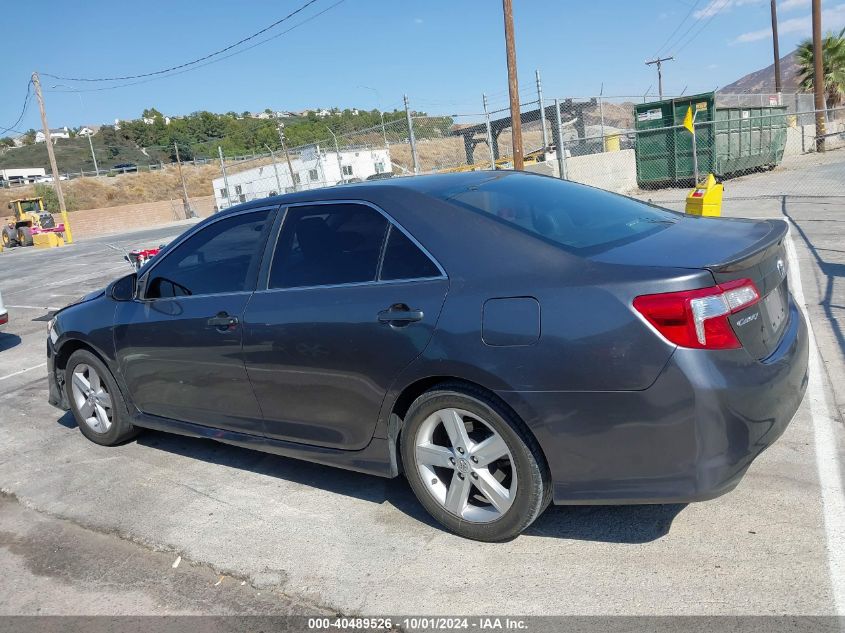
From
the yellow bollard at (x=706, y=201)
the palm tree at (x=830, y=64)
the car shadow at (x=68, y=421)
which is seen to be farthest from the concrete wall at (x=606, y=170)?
the palm tree at (x=830, y=64)

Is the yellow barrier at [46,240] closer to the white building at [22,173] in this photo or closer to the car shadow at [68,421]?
the car shadow at [68,421]

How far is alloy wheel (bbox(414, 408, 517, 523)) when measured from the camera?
309 cm

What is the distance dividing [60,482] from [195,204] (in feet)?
202

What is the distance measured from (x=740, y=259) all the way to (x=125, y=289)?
3.70m

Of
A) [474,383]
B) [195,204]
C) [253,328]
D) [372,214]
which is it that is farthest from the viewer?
[195,204]

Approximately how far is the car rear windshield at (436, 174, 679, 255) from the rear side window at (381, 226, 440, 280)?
30 cm

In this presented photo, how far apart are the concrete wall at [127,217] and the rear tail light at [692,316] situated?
52573 millimetres

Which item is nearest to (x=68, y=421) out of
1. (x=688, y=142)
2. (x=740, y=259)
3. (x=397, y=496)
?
(x=397, y=496)

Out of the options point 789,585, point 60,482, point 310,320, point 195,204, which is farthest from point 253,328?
point 195,204

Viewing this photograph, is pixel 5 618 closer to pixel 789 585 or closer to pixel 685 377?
Result: pixel 685 377

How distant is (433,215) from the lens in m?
3.30

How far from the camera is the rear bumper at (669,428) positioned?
8.55 feet

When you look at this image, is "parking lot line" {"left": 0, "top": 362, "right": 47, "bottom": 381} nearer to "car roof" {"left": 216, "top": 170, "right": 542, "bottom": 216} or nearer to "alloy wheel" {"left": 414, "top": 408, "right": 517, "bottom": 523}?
"car roof" {"left": 216, "top": 170, "right": 542, "bottom": 216}

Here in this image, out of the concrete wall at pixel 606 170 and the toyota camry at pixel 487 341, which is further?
the concrete wall at pixel 606 170
